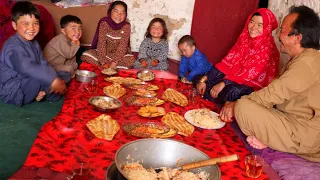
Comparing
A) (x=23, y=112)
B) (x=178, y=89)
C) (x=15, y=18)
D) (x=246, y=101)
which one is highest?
(x=15, y=18)

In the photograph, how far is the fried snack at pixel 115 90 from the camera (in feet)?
10.4

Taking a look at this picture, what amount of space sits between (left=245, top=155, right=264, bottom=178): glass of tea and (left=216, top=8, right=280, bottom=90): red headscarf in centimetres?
181

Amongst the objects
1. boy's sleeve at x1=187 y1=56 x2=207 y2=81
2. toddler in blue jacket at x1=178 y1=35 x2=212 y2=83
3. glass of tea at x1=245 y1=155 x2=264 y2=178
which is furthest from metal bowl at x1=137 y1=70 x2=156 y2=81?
glass of tea at x1=245 y1=155 x2=264 y2=178

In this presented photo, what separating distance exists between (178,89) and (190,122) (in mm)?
991

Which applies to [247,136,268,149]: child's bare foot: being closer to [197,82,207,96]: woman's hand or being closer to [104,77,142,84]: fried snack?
[197,82,207,96]: woman's hand

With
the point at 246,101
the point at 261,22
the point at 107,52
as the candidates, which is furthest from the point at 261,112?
the point at 107,52

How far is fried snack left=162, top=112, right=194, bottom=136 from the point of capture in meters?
2.58

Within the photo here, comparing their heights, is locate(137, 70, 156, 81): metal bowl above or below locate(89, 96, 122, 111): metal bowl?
below

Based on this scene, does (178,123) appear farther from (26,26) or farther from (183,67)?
(183,67)

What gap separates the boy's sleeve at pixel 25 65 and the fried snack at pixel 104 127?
1206 millimetres

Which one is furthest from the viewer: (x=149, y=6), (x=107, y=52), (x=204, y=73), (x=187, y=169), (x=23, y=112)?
(x=149, y=6)

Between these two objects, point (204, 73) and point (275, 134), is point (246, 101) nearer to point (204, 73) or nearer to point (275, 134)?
point (275, 134)

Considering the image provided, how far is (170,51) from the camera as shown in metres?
5.58

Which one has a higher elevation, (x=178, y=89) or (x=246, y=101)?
(x=246, y=101)
